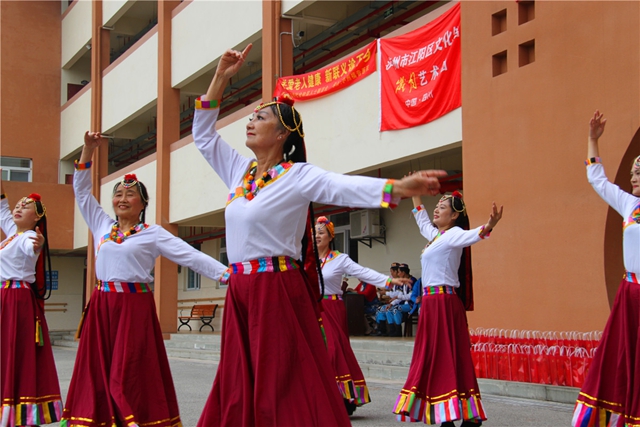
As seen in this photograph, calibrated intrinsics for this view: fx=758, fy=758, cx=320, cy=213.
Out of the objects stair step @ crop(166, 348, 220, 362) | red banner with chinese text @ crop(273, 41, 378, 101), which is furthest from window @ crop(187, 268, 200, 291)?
red banner with chinese text @ crop(273, 41, 378, 101)

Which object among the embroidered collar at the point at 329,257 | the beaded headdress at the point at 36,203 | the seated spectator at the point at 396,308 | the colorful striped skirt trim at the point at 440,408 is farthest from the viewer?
the seated spectator at the point at 396,308

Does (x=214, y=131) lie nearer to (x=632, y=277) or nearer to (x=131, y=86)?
(x=632, y=277)

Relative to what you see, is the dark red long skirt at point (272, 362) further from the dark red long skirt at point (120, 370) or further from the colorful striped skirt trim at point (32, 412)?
the colorful striped skirt trim at point (32, 412)

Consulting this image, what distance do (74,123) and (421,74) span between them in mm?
16308

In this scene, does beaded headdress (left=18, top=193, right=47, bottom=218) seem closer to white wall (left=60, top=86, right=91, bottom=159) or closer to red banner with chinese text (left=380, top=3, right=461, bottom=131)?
red banner with chinese text (left=380, top=3, right=461, bottom=131)

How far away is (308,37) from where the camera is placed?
17281 millimetres

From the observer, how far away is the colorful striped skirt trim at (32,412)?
599cm

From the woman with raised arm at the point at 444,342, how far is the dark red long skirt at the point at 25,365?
2888mm

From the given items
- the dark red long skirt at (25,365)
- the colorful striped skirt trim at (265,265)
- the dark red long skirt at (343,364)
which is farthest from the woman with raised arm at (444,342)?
the dark red long skirt at (25,365)

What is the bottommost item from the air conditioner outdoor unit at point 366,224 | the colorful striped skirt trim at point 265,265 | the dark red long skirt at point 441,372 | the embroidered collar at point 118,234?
the dark red long skirt at point 441,372

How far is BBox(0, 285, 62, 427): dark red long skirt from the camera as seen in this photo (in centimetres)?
608

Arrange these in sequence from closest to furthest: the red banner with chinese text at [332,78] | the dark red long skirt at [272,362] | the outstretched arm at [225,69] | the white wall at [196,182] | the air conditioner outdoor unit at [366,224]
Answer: the dark red long skirt at [272,362] < the outstretched arm at [225,69] < the red banner with chinese text at [332,78] < the air conditioner outdoor unit at [366,224] < the white wall at [196,182]

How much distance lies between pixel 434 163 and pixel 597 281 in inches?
257

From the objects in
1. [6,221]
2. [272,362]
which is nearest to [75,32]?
[6,221]
